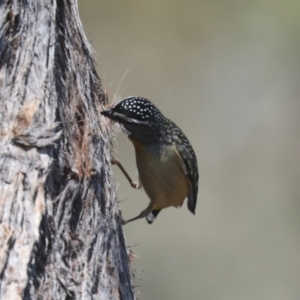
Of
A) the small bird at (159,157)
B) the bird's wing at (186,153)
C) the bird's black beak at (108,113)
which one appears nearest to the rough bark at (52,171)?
the bird's black beak at (108,113)

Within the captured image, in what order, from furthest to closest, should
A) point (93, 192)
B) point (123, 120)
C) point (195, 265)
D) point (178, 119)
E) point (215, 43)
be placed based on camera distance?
point (215, 43) → point (178, 119) → point (195, 265) → point (123, 120) → point (93, 192)

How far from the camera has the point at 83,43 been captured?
5359 mm

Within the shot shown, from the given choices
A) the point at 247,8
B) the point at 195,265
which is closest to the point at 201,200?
the point at 195,265

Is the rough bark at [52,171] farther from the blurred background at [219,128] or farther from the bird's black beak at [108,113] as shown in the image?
the blurred background at [219,128]

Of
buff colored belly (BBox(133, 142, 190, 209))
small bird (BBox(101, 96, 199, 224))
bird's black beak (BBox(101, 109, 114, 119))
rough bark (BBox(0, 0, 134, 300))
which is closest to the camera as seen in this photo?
rough bark (BBox(0, 0, 134, 300))

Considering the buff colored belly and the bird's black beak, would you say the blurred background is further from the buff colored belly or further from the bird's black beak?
the bird's black beak

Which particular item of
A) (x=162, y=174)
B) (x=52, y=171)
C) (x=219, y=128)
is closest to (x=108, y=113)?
(x=52, y=171)

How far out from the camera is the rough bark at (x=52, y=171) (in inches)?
169

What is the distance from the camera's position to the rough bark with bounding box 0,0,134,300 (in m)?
4.29

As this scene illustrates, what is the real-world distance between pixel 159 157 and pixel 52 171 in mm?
2146

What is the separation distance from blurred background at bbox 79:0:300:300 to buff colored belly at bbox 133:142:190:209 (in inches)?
146

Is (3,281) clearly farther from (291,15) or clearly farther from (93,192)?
(291,15)

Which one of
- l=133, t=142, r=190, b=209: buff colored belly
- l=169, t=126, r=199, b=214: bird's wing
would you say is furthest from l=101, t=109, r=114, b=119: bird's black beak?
l=169, t=126, r=199, b=214: bird's wing

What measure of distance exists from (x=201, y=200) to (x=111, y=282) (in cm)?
839
